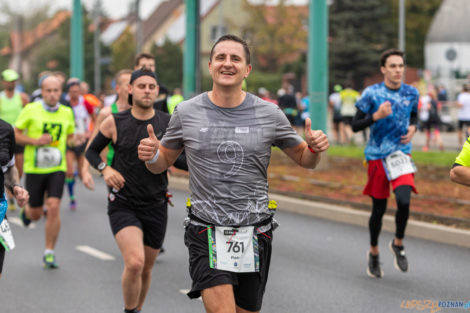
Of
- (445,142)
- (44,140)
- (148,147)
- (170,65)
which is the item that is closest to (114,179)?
(148,147)

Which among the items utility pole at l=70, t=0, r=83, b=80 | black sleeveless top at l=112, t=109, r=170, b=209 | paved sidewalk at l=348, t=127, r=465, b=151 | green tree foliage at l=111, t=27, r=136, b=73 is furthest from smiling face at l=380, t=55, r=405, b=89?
green tree foliage at l=111, t=27, r=136, b=73

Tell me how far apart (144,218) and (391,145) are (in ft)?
8.89

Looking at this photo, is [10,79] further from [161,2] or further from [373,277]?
[161,2]

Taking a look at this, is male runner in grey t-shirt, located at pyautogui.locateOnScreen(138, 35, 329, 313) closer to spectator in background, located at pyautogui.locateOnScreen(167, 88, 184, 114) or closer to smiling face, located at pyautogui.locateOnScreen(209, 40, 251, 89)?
smiling face, located at pyautogui.locateOnScreen(209, 40, 251, 89)

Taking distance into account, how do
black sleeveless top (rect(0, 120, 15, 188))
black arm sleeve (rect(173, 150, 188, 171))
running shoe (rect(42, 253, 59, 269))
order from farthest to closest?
running shoe (rect(42, 253, 59, 269)) → black arm sleeve (rect(173, 150, 188, 171)) → black sleeveless top (rect(0, 120, 15, 188))

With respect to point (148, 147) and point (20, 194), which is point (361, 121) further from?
point (148, 147)

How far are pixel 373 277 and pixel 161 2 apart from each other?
9145 centimetres

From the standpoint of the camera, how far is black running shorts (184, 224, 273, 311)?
4430 millimetres

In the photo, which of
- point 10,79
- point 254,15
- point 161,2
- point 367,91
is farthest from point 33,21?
point 367,91

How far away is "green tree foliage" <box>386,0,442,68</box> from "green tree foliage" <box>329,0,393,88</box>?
8.74 m

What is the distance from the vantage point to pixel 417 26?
211 feet

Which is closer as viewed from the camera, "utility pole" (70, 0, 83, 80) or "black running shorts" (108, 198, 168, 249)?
"black running shorts" (108, 198, 168, 249)

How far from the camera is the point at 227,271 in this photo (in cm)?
445

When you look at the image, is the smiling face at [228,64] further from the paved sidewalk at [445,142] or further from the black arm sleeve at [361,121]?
the paved sidewalk at [445,142]
